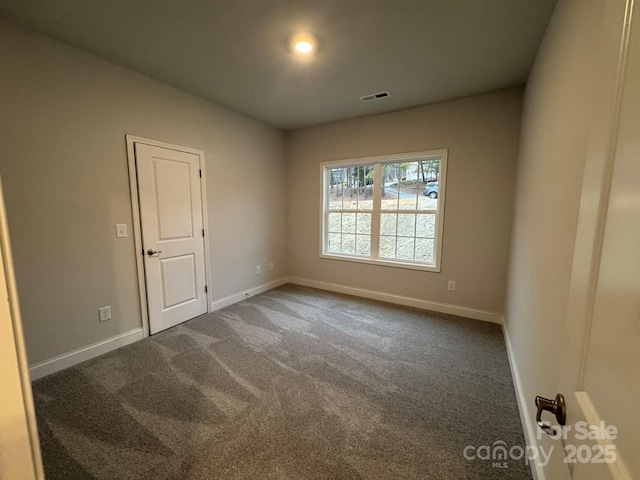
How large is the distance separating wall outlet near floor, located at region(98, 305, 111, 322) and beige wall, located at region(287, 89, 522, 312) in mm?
2918

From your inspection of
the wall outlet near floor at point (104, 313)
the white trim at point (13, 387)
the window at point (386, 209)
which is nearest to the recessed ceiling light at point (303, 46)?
the window at point (386, 209)

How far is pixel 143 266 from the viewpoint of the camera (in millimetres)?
2664

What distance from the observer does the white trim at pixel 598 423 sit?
38 centimetres

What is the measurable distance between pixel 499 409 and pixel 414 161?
2798 mm

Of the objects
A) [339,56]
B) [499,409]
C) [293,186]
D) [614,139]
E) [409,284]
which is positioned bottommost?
[499,409]

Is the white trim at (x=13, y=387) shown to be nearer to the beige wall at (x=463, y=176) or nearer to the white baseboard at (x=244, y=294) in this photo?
the white baseboard at (x=244, y=294)

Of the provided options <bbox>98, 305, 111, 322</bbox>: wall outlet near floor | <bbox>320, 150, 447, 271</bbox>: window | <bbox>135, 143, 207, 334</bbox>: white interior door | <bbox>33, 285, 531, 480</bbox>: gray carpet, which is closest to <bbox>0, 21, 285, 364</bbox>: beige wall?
<bbox>98, 305, 111, 322</bbox>: wall outlet near floor

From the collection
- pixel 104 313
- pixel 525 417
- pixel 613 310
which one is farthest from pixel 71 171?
pixel 525 417

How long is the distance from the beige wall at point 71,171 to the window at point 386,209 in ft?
6.92

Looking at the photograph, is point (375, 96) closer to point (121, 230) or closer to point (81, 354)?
point (121, 230)

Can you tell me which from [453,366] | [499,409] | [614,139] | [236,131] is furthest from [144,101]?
[499,409]

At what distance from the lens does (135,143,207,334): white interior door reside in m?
2.66

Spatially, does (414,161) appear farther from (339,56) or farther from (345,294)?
(345,294)

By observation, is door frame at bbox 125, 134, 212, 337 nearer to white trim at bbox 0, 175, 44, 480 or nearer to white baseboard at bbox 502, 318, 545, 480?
white trim at bbox 0, 175, 44, 480
